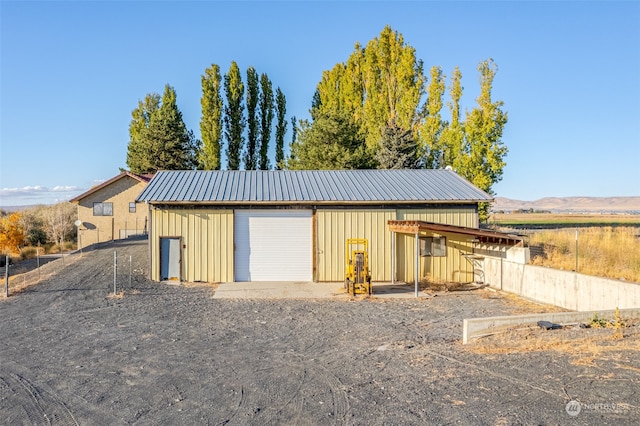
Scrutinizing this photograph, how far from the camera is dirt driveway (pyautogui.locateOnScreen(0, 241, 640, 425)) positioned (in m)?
6.23

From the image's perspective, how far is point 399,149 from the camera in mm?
31844

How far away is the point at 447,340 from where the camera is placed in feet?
32.7

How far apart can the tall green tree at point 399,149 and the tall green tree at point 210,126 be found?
1632cm

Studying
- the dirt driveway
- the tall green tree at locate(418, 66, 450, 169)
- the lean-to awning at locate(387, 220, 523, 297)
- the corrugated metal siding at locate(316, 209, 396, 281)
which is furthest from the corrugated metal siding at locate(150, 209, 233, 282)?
the tall green tree at locate(418, 66, 450, 169)

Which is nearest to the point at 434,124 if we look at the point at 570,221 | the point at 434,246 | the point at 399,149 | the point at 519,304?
the point at 399,149

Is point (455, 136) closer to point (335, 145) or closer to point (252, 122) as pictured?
point (335, 145)

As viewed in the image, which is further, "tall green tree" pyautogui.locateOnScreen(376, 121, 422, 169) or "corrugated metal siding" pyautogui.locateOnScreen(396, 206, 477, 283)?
"tall green tree" pyautogui.locateOnScreen(376, 121, 422, 169)

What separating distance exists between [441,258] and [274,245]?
21.8 feet

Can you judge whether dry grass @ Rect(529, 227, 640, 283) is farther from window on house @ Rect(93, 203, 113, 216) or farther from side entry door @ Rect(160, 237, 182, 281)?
window on house @ Rect(93, 203, 113, 216)

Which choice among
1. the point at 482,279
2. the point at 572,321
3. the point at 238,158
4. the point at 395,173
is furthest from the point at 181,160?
the point at 572,321

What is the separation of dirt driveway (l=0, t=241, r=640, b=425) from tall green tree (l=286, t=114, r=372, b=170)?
2193 cm

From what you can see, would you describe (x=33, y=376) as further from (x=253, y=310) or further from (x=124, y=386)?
(x=253, y=310)

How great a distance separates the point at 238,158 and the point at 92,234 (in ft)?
47.8

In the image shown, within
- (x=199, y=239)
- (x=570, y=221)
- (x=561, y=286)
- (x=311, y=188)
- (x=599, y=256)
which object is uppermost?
(x=311, y=188)
